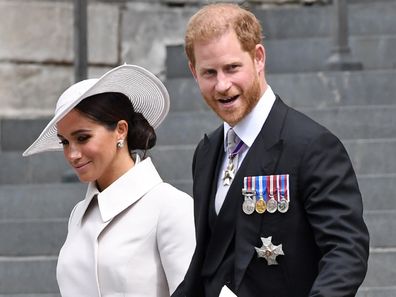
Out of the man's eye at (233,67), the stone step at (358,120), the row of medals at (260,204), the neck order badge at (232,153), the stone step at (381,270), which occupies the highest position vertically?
the man's eye at (233,67)

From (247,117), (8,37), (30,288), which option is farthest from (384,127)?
(247,117)

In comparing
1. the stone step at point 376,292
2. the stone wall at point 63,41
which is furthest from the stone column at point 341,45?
the stone step at point 376,292

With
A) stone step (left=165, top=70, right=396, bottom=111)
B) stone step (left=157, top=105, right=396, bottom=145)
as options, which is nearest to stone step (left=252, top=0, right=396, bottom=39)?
stone step (left=165, top=70, right=396, bottom=111)

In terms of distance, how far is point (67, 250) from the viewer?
15.2ft

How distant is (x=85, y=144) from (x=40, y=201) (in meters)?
3.46

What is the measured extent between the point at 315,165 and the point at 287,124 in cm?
20

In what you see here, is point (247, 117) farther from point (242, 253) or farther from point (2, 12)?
point (2, 12)

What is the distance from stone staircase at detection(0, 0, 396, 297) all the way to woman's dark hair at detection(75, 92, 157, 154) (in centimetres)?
231

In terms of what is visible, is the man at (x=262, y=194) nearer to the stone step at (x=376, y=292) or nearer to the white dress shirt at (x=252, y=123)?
the white dress shirt at (x=252, y=123)

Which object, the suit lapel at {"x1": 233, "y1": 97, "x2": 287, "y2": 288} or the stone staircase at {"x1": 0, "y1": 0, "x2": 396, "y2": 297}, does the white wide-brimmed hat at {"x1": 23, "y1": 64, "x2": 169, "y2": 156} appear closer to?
the suit lapel at {"x1": 233, "y1": 97, "x2": 287, "y2": 288}

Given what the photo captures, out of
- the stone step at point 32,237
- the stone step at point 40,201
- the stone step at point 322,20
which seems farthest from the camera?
the stone step at point 322,20

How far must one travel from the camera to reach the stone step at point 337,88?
833 cm

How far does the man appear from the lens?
366 cm

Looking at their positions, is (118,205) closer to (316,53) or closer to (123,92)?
(123,92)
